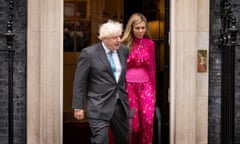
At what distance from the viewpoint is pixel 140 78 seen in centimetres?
841

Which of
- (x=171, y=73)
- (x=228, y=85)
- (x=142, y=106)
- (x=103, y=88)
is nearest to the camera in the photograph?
(x=103, y=88)

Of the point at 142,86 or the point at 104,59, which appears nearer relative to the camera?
the point at 104,59

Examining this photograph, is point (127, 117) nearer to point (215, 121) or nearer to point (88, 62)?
point (88, 62)

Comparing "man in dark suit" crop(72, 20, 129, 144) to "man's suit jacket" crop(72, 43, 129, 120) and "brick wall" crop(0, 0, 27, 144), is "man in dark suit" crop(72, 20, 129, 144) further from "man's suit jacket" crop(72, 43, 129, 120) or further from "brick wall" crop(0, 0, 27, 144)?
"brick wall" crop(0, 0, 27, 144)

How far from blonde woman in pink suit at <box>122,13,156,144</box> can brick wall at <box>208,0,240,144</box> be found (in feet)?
3.39

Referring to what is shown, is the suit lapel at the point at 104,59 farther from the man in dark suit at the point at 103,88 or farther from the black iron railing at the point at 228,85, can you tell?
the black iron railing at the point at 228,85

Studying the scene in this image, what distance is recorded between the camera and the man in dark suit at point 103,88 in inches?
282

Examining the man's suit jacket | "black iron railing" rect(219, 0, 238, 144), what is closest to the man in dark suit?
the man's suit jacket

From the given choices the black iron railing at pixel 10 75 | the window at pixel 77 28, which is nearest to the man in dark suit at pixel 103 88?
the black iron railing at pixel 10 75

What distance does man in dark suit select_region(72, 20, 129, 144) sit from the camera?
7.17 meters

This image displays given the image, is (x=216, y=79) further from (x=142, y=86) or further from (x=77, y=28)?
(x=77, y=28)

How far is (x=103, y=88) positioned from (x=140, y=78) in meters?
1.27

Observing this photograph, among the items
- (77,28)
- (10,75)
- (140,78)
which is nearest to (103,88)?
(140,78)

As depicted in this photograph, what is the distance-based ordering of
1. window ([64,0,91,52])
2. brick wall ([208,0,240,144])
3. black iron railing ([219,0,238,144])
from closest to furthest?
black iron railing ([219,0,238,144]), brick wall ([208,0,240,144]), window ([64,0,91,52])
